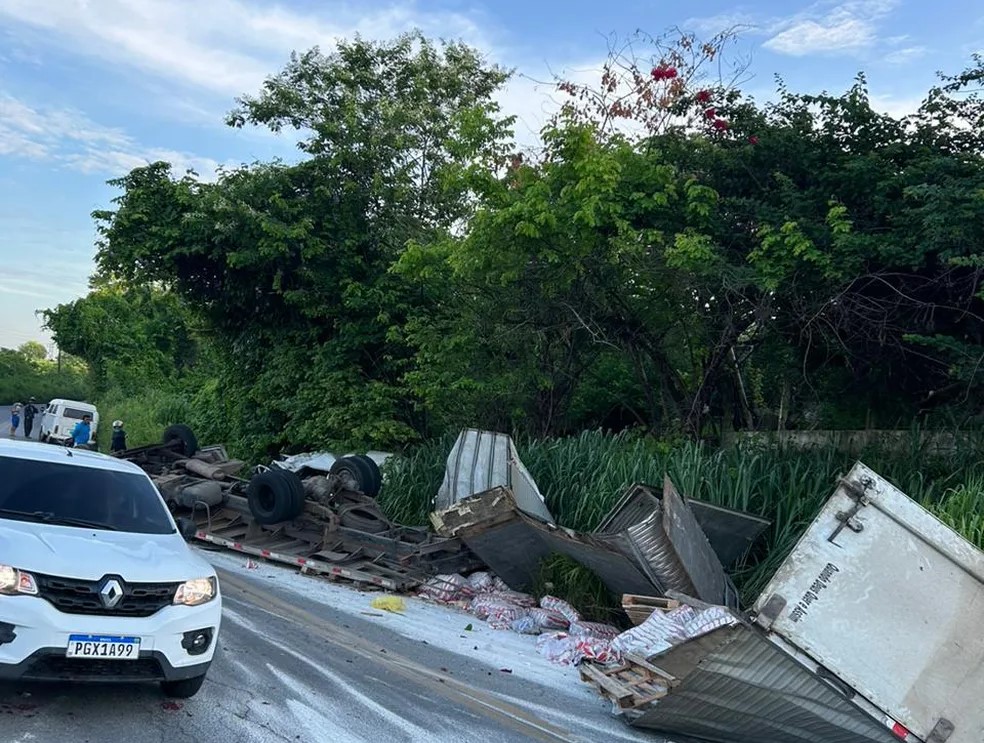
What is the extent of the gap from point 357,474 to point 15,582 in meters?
8.15

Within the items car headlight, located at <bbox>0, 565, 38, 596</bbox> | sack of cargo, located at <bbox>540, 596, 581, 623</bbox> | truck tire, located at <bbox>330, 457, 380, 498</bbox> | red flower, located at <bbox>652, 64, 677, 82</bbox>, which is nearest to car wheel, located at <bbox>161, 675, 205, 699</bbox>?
car headlight, located at <bbox>0, 565, 38, 596</bbox>

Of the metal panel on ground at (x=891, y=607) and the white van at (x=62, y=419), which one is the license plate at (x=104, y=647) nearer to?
the metal panel on ground at (x=891, y=607)

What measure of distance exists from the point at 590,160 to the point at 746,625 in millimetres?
7316

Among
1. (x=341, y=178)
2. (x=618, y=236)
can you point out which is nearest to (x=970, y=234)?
(x=618, y=236)

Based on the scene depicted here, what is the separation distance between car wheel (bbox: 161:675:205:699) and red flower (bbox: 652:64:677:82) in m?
11.6

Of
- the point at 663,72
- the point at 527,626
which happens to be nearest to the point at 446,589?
the point at 527,626

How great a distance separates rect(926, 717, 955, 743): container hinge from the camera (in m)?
5.66

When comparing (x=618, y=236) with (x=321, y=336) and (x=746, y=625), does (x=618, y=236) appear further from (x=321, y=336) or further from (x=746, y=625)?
(x=321, y=336)

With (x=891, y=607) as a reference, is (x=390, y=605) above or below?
below

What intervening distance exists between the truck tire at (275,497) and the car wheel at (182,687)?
19.7 ft

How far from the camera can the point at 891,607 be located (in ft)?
20.1

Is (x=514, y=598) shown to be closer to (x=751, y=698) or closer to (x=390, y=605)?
(x=390, y=605)

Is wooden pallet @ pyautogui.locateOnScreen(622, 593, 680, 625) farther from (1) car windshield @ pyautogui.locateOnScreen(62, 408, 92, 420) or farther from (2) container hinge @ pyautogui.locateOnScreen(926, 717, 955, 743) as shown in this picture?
(1) car windshield @ pyautogui.locateOnScreen(62, 408, 92, 420)

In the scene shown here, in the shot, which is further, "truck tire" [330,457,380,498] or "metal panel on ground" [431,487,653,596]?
"truck tire" [330,457,380,498]
